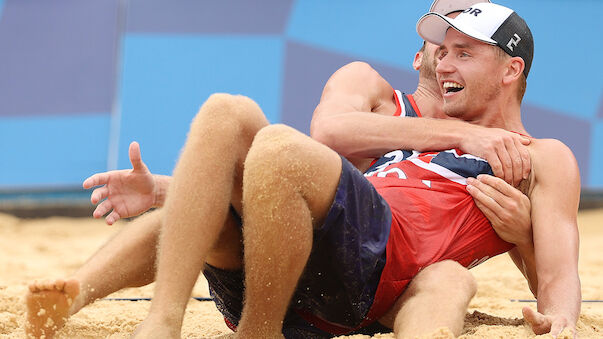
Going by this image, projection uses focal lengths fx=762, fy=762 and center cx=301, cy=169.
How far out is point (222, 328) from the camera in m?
2.57

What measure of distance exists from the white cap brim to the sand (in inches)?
36.6

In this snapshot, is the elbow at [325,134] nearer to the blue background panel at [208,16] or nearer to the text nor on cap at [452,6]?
the text nor on cap at [452,6]

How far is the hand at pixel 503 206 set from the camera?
2240mm

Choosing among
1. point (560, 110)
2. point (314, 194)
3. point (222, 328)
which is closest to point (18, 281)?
point (222, 328)

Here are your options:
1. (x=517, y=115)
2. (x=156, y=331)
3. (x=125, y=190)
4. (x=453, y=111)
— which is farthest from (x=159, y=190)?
(x=517, y=115)

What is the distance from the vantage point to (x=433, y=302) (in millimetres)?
1939

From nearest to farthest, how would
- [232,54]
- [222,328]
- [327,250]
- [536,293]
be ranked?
[327,250] < [536,293] < [222,328] < [232,54]

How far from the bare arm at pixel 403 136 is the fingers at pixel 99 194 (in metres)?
0.74

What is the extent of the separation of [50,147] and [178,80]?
1.05 m

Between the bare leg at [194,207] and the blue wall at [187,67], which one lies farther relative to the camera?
the blue wall at [187,67]

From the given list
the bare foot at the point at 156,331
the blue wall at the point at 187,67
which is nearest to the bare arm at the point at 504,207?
the bare foot at the point at 156,331

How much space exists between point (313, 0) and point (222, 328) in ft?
11.9

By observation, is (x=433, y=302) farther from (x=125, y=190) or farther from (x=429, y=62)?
(x=429, y=62)

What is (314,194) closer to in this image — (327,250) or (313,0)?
(327,250)
